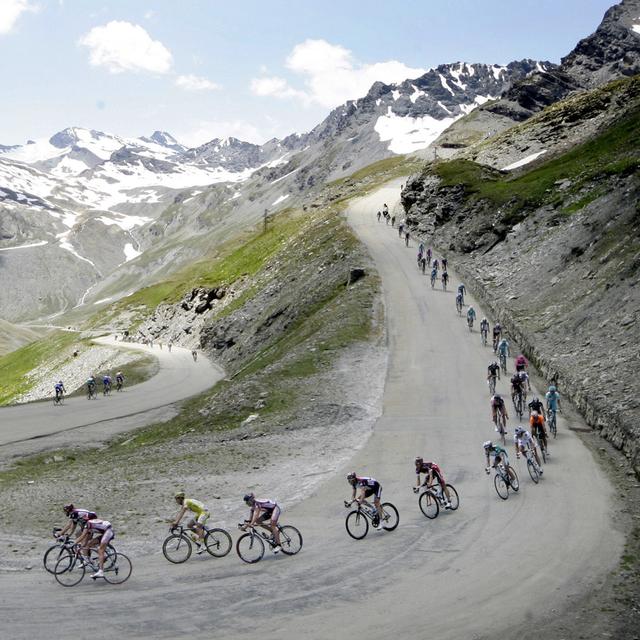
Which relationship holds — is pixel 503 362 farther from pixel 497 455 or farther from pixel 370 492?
pixel 370 492

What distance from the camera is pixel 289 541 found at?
57.0ft

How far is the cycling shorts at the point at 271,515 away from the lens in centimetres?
1722

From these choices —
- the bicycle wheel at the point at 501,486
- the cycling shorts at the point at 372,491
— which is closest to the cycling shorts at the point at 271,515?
the cycling shorts at the point at 372,491

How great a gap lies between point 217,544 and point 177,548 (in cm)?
107

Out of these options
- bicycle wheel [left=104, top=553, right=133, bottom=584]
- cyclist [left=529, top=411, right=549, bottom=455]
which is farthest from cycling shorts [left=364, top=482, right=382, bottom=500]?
cyclist [left=529, top=411, right=549, bottom=455]

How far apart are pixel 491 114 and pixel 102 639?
18346 centimetres

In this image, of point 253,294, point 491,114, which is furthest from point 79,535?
point 491,114

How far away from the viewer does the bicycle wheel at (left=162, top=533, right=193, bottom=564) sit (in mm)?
17172

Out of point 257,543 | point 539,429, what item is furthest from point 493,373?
point 257,543

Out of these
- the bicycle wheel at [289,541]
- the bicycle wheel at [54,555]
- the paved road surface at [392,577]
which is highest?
the bicycle wheel at [54,555]

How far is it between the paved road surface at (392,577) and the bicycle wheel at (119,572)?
0.31 m

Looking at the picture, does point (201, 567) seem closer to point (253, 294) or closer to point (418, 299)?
point (418, 299)

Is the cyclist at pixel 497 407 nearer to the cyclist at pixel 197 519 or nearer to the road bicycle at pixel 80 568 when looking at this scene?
the cyclist at pixel 197 519

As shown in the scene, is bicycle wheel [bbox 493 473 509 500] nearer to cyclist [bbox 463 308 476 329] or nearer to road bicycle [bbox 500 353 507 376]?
road bicycle [bbox 500 353 507 376]
